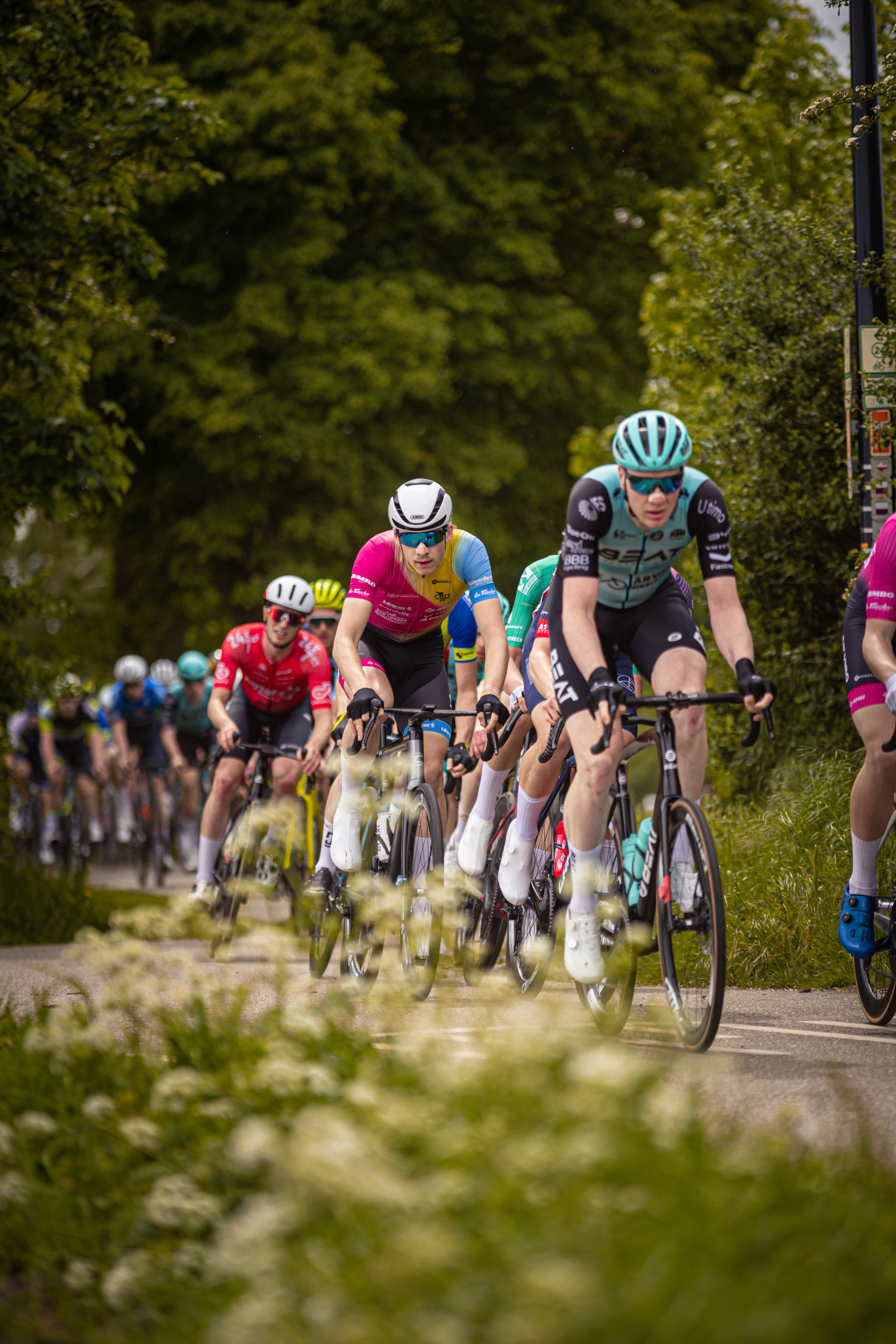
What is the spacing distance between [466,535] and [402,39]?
18.5 m

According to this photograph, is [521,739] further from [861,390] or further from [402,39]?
[402,39]

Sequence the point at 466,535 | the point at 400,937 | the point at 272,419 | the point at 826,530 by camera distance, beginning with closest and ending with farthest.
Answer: the point at 400,937 → the point at 466,535 → the point at 826,530 → the point at 272,419

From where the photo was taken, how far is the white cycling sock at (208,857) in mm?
10492

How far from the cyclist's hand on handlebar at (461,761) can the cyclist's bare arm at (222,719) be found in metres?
3.07

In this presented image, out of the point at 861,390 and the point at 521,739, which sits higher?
the point at 861,390

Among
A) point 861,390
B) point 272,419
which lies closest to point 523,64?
point 272,419

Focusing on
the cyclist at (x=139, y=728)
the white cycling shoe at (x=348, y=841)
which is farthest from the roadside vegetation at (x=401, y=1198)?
the cyclist at (x=139, y=728)

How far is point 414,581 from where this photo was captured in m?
7.78

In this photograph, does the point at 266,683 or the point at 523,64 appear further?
the point at 523,64

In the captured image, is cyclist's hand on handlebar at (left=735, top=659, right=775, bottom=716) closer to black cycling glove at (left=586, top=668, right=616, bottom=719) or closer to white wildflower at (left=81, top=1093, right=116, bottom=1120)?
black cycling glove at (left=586, top=668, right=616, bottom=719)

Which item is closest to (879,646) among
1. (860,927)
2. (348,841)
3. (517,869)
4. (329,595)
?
(860,927)

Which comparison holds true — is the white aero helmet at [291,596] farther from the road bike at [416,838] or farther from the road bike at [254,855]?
the road bike at [416,838]

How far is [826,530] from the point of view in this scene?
9859mm

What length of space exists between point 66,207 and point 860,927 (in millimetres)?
7567
